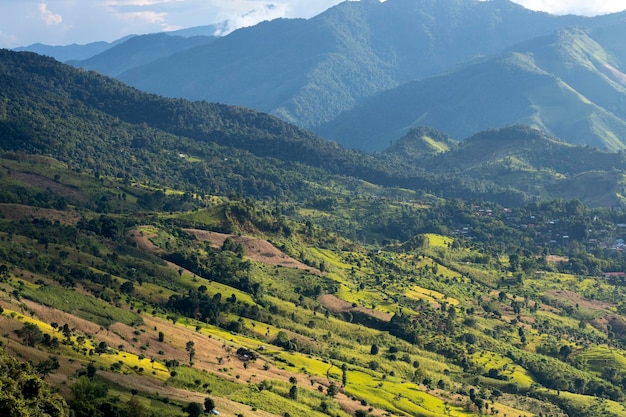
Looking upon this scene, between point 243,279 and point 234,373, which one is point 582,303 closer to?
point 243,279

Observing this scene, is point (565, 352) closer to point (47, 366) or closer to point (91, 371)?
point (91, 371)

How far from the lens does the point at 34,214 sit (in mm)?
167625

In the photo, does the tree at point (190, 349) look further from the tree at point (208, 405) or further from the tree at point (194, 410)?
the tree at point (194, 410)

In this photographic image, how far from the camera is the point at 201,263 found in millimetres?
162750

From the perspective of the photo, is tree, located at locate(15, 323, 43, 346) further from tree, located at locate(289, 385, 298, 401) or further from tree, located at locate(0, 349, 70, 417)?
tree, located at locate(289, 385, 298, 401)

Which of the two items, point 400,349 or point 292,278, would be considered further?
point 292,278

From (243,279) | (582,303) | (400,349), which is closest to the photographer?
(400,349)

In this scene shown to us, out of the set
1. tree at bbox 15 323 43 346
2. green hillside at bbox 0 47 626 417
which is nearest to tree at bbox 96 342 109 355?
green hillside at bbox 0 47 626 417

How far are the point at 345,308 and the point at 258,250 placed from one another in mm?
28600

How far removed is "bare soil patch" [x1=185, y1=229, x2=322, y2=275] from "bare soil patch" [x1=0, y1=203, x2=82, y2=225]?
25.4 metres

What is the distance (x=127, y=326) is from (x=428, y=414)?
44772 mm

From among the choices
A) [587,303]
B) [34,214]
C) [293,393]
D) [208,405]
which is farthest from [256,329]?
[587,303]

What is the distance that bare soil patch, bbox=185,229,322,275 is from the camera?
576 feet

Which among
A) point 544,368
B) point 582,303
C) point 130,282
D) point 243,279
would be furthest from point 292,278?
point 582,303
